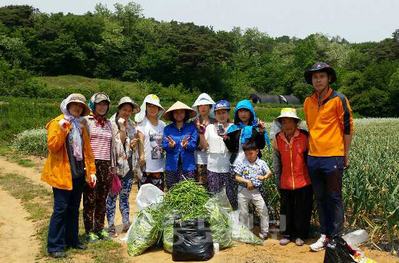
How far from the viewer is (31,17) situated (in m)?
64.6

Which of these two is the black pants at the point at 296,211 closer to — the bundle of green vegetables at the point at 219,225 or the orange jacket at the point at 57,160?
the bundle of green vegetables at the point at 219,225

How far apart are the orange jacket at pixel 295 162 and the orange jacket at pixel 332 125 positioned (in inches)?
14.3

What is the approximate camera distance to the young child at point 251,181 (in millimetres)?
4350

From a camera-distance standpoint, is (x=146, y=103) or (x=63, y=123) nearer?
(x=63, y=123)

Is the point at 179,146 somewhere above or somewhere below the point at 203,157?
above

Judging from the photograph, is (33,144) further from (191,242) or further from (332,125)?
(332,125)

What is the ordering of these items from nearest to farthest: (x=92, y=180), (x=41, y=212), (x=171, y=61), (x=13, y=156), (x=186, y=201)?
(x=186, y=201)
(x=92, y=180)
(x=41, y=212)
(x=13, y=156)
(x=171, y=61)

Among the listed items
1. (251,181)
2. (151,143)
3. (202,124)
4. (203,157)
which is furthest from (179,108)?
(251,181)

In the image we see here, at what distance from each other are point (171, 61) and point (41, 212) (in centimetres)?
4704

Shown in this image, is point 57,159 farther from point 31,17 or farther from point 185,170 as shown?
point 31,17

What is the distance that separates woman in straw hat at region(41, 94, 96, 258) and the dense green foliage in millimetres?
37366

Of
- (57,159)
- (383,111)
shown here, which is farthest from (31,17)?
(57,159)

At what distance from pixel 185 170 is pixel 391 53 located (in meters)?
63.0

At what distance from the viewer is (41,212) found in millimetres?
6000
